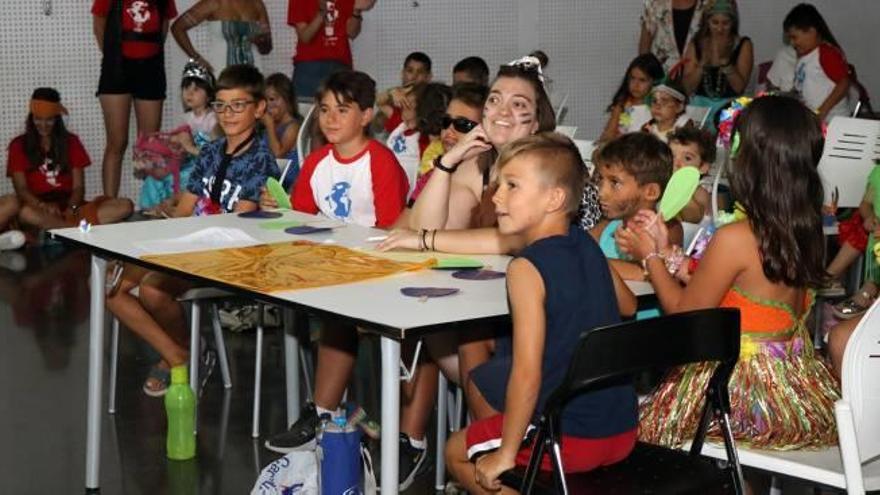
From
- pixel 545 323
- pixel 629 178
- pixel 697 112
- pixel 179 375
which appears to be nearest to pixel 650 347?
pixel 545 323

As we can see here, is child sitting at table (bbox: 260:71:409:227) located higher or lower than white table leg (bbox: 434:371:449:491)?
higher

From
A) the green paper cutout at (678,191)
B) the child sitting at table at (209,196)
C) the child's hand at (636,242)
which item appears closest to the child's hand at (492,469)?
the child's hand at (636,242)

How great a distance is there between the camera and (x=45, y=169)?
28.1 feet

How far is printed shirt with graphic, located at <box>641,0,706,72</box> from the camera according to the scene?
9.94m

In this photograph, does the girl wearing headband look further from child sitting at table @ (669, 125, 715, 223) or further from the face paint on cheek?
the face paint on cheek

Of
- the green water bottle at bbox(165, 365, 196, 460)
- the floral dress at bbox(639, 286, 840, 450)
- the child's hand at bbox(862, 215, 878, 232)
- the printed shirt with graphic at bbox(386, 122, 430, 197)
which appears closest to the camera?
the floral dress at bbox(639, 286, 840, 450)

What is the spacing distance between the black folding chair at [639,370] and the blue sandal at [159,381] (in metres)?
2.51

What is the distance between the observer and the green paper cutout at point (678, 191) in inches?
140

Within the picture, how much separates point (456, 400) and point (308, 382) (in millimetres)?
770

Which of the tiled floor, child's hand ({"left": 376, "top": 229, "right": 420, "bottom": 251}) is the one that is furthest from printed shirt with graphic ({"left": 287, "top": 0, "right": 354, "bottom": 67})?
child's hand ({"left": 376, "top": 229, "right": 420, "bottom": 251})

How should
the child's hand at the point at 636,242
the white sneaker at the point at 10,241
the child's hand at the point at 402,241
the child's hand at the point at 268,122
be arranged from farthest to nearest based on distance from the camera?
1. the white sneaker at the point at 10,241
2. the child's hand at the point at 268,122
3. the child's hand at the point at 402,241
4. the child's hand at the point at 636,242

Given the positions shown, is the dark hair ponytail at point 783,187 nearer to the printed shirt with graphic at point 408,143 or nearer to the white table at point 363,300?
the white table at point 363,300

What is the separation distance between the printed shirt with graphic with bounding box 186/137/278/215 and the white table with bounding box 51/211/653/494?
1.75ft

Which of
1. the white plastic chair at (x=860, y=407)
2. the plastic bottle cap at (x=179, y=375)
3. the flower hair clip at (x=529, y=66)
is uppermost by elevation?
the flower hair clip at (x=529, y=66)
